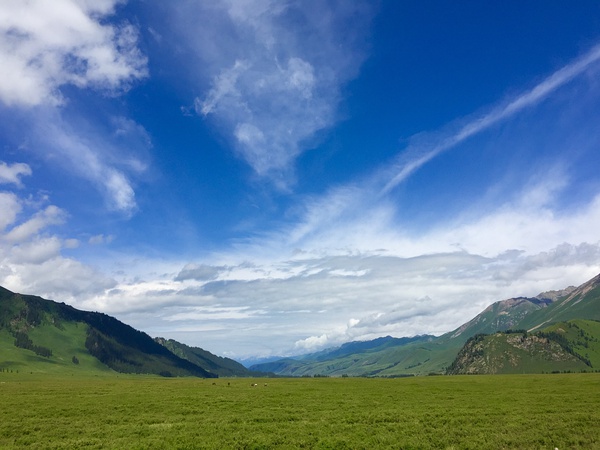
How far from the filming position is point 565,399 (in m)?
51.4

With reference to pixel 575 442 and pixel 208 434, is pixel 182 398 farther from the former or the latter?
pixel 575 442

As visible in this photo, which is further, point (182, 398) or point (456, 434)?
point (182, 398)

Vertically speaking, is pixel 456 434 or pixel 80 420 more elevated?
pixel 80 420

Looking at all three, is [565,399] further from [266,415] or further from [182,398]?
[182,398]

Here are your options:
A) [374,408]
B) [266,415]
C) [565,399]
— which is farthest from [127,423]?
[565,399]

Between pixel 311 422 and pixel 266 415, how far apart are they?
20.1 feet

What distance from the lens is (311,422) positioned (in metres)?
36.9

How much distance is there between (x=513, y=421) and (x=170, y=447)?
103ft

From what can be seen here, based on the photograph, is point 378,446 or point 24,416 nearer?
point 378,446

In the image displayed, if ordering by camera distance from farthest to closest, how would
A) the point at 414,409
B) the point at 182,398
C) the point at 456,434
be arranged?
the point at 182,398 → the point at 414,409 → the point at 456,434

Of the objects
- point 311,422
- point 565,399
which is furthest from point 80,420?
point 565,399

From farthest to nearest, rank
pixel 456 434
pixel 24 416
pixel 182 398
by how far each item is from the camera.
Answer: pixel 182 398
pixel 24 416
pixel 456 434

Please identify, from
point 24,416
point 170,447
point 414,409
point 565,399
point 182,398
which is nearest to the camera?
point 170,447

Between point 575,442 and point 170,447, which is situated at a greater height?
point 170,447
